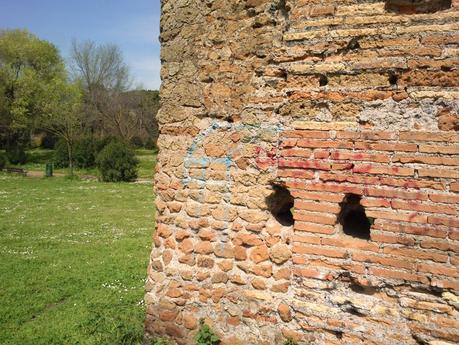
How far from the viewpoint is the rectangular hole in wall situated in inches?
129

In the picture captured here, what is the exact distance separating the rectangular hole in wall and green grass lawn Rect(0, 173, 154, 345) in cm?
389

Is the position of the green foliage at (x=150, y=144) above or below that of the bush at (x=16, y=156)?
above

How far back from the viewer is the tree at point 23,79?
3427 centimetres

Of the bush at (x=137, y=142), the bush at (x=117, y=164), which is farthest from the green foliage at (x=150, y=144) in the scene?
the bush at (x=117, y=164)

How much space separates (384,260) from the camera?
10.7 feet

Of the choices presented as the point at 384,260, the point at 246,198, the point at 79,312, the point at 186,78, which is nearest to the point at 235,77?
the point at 186,78

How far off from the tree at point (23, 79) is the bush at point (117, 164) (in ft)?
41.9

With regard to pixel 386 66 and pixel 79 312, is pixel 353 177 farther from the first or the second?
pixel 79 312

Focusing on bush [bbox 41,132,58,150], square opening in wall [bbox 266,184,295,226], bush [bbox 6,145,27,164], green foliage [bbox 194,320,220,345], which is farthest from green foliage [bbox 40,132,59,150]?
square opening in wall [bbox 266,184,295,226]

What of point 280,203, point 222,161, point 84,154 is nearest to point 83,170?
point 84,154

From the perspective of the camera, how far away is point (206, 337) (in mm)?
3934

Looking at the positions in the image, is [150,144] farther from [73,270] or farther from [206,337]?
[206,337]

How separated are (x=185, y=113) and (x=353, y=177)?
5.66 feet

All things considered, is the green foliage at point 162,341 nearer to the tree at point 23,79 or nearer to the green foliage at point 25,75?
the green foliage at point 25,75
